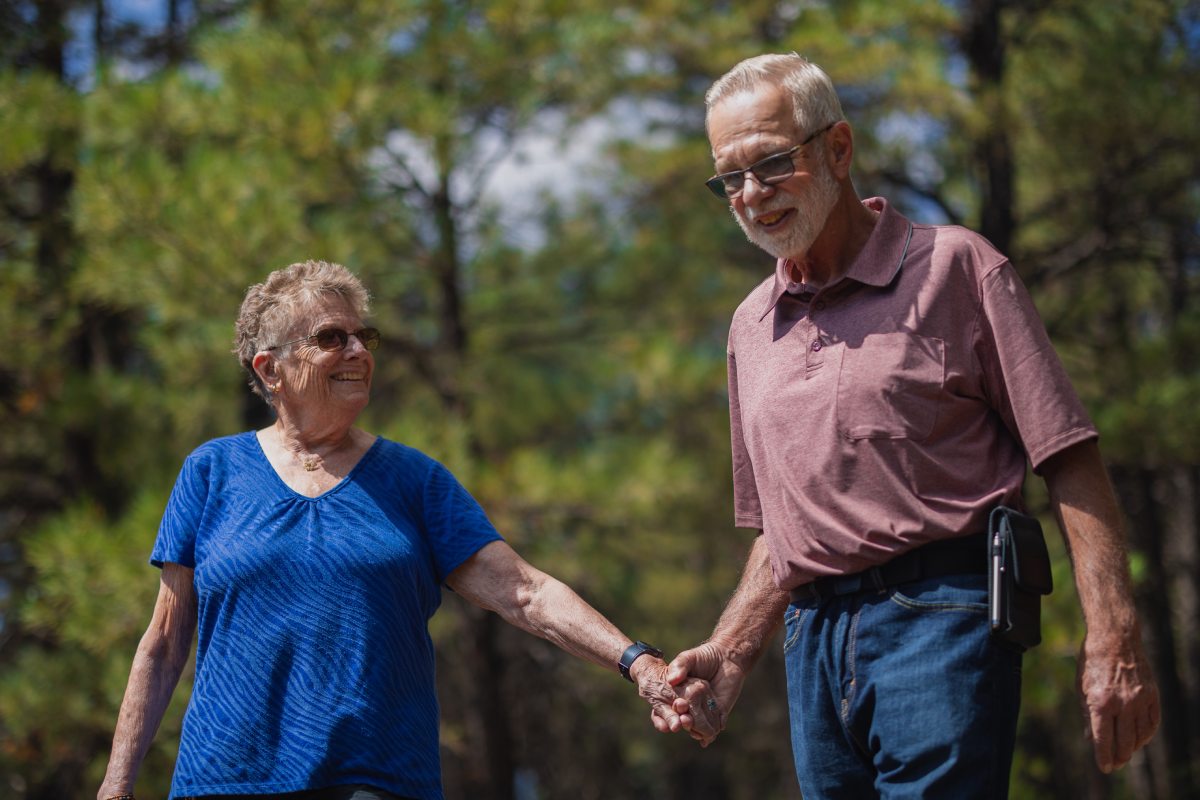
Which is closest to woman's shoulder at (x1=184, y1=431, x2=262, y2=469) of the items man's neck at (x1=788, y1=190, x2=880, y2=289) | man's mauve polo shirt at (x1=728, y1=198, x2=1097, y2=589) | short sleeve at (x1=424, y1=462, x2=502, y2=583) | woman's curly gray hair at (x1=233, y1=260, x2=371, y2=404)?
woman's curly gray hair at (x1=233, y1=260, x2=371, y2=404)

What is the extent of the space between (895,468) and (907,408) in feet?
0.35

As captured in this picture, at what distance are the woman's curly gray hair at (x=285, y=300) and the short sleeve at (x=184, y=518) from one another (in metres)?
0.25

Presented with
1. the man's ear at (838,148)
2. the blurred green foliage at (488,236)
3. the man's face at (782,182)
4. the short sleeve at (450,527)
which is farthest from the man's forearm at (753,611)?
the blurred green foliage at (488,236)

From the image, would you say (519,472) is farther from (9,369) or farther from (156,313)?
(9,369)

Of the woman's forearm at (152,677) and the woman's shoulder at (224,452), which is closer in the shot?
the woman's forearm at (152,677)

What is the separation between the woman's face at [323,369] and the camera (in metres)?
2.85

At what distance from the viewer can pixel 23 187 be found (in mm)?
10875

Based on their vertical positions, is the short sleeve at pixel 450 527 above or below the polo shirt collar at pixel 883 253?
below

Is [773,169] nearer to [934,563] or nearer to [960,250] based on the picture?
[960,250]

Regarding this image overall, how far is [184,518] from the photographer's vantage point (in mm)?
2793

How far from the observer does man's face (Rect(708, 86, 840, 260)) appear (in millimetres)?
2512

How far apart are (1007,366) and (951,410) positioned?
4.7 inches

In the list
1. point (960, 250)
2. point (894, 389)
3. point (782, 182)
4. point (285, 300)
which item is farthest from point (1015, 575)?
point (285, 300)

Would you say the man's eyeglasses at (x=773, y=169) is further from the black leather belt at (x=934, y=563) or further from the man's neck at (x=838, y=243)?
the black leather belt at (x=934, y=563)
